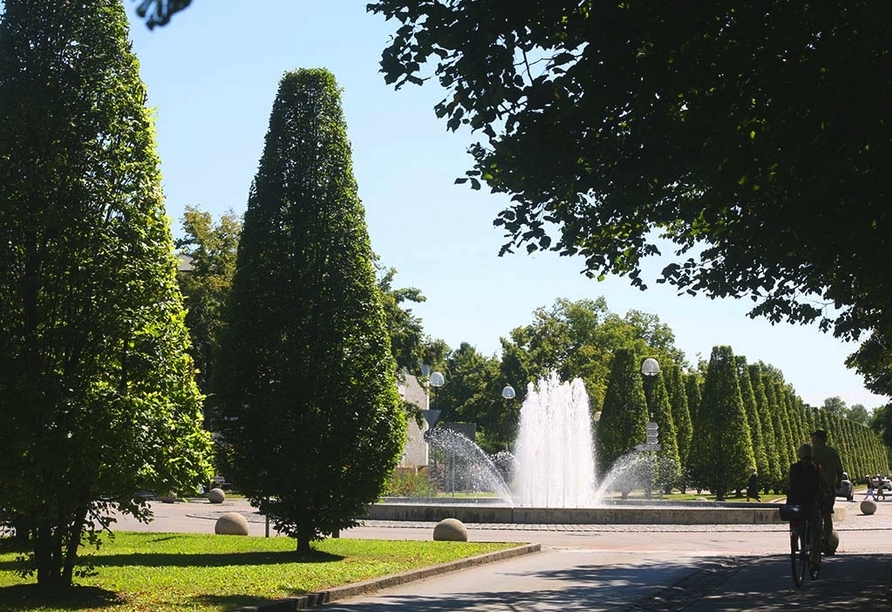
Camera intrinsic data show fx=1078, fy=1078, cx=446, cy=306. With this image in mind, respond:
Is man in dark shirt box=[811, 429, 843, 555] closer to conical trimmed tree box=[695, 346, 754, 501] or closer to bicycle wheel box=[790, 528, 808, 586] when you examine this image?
bicycle wheel box=[790, 528, 808, 586]

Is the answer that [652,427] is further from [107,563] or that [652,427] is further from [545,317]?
[545,317]

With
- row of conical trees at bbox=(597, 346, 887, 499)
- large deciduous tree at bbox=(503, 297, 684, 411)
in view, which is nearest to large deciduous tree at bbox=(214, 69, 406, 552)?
row of conical trees at bbox=(597, 346, 887, 499)

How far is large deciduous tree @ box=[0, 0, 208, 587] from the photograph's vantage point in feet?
39.8

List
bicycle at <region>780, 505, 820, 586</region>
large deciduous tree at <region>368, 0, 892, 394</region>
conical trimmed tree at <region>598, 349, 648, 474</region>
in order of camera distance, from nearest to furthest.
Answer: large deciduous tree at <region>368, 0, 892, 394</region> < bicycle at <region>780, 505, 820, 586</region> < conical trimmed tree at <region>598, 349, 648, 474</region>

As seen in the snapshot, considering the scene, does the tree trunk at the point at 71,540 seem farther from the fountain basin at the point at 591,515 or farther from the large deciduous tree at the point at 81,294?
the fountain basin at the point at 591,515

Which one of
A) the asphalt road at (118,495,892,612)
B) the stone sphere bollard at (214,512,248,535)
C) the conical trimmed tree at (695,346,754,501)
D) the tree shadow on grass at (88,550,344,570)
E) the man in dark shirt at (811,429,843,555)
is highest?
the conical trimmed tree at (695,346,754,501)

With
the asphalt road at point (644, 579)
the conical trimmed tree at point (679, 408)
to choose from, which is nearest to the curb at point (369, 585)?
the asphalt road at point (644, 579)

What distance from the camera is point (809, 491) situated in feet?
51.2

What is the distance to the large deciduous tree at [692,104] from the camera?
10383 millimetres

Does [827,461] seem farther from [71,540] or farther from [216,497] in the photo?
[216,497]

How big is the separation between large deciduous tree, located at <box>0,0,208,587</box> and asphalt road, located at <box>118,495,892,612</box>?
3072 mm

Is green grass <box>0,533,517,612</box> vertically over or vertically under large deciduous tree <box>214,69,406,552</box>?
under

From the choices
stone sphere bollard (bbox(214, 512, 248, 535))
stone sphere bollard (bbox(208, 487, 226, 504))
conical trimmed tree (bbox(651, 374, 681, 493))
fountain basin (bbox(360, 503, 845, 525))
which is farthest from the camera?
conical trimmed tree (bbox(651, 374, 681, 493))

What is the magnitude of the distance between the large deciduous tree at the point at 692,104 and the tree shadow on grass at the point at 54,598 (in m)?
6.49
